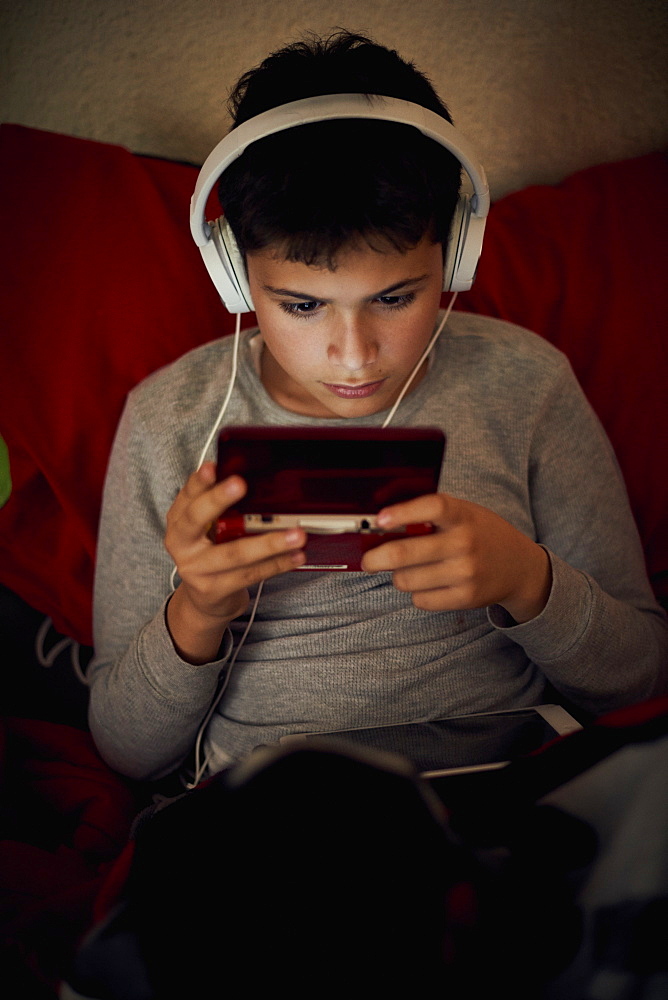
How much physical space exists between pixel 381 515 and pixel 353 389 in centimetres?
26

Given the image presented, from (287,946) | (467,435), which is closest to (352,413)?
(467,435)

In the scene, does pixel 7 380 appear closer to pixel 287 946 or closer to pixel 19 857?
pixel 19 857

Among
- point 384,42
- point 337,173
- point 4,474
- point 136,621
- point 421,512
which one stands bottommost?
point 136,621

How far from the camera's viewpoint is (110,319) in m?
1.02

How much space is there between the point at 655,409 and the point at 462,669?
57cm

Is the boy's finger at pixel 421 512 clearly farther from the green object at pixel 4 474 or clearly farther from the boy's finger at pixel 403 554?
the green object at pixel 4 474

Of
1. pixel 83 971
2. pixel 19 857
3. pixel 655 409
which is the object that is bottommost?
pixel 19 857

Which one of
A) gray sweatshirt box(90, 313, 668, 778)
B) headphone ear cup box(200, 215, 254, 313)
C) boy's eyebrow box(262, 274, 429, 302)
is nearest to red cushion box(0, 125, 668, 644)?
gray sweatshirt box(90, 313, 668, 778)

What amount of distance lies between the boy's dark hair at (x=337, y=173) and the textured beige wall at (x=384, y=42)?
1.60 ft

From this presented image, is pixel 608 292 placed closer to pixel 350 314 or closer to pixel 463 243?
pixel 463 243

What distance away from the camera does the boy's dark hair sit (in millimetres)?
625

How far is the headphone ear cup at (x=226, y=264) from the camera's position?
72cm

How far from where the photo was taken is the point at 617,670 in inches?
30.3

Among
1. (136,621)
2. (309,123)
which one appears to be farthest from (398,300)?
(136,621)
